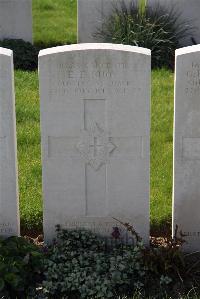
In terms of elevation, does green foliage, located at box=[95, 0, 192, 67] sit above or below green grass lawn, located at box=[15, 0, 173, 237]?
above

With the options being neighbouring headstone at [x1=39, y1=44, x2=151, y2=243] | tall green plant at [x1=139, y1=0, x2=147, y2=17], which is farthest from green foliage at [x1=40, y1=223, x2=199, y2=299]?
tall green plant at [x1=139, y1=0, x2=147, y2=17]

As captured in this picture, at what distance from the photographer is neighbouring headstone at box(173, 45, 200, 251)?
5121 mm

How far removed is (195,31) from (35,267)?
23.9 feet

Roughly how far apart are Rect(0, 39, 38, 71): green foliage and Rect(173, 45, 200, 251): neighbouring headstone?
5.31m

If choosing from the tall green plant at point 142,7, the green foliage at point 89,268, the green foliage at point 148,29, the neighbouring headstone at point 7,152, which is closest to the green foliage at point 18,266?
the green foliage at point 89,268

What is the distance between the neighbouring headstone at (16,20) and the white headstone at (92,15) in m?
0.82

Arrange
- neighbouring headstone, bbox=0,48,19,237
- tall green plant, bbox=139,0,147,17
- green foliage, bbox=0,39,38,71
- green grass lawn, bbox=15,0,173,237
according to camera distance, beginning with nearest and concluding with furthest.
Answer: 1. neighbouring headstone, bbox=0,48,19,237
2. green grass lawn, bbox=15,0,173,237
3. green foliage, bbox=0,39,38,71
4. tall green plant, bbox=139,0,147,17

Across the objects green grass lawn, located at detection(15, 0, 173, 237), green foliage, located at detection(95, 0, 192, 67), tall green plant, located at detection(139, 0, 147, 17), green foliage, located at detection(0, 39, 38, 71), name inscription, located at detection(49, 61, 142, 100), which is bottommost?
green grass lawn, located at detection(15, 0, 173, 237)

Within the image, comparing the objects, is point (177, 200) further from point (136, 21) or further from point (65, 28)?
point (65, 28)

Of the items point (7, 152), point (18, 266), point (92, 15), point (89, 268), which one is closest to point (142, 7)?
point (92, 15)

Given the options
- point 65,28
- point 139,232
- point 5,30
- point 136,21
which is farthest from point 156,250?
point 65,28

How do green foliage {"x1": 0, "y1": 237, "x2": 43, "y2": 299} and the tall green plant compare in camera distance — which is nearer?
green foliage {"x1": 0, "y1": 237, "x2": 43, "y2": 299}

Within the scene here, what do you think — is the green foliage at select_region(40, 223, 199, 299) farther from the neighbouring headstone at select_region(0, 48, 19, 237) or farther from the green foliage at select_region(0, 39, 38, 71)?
the green foliage at select_region(0, 39, 38, 71)

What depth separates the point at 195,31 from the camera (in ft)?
37.4
